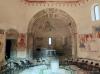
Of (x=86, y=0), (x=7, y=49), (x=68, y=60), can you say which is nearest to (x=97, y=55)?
(x=68, y=60)

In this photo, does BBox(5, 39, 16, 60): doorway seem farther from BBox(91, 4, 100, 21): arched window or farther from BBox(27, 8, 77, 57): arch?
BBox(91, 4, 100, 21): arched window

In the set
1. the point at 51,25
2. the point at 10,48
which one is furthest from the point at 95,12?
the point at 10,48

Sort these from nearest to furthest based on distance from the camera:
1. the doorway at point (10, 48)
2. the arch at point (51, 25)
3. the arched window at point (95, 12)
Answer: the arched window at point (95, 12) < the doorway at point (10, 48) < the arch at point (51, 25)

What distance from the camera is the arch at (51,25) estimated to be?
1666 centimetres

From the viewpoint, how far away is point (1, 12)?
1389 centimetres

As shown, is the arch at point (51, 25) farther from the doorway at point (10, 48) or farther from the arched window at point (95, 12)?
the arched window at point (95, 12)

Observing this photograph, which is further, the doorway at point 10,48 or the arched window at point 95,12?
the doorway at point 10,48

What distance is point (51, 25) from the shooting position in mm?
17625

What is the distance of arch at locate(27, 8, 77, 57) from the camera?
1666cm

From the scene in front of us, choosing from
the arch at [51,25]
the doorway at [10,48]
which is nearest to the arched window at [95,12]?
the arch at [51,25]

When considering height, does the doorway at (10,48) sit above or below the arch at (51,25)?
below

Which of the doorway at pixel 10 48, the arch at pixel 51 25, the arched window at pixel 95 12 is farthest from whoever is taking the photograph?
the arch at pixel 51 25

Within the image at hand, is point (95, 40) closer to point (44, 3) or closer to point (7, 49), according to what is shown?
point (44, 3)

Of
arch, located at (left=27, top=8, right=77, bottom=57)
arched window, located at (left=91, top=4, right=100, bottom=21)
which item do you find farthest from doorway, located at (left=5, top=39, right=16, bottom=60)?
arched window, located at (left=91, top=4, right=100, bottom=21)
